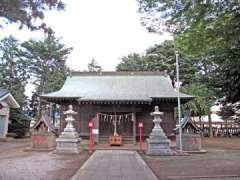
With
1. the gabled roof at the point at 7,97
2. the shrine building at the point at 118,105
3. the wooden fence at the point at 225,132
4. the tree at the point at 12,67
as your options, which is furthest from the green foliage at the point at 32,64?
the wooden fence at the point at 225,132

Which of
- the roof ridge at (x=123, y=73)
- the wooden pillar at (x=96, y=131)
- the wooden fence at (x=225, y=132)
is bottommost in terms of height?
the wooden fence at (x=225, y=132)

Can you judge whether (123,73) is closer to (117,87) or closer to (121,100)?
(117,87)

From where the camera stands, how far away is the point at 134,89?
79.6 feet

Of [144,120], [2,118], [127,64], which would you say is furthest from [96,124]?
[127,64]

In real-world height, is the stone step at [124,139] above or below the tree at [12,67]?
below

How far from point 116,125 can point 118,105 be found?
5.21ft

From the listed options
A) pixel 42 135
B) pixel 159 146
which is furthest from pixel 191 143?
pixel 42 135

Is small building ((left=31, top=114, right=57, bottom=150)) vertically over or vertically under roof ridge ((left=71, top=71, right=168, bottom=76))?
under

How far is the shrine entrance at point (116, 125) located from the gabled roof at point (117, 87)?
1.38 m

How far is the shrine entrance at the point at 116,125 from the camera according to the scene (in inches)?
844

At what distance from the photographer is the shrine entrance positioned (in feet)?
70.3

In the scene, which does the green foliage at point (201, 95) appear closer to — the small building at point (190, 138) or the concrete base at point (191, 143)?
the small building at point (190, 138)

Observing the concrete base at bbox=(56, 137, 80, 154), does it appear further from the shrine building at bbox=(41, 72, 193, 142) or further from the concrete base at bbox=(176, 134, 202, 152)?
the shrine building at bbox=(41, 72, 193, 142)

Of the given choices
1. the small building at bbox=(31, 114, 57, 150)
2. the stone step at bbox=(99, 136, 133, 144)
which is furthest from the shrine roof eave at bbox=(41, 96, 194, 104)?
the small building at bbox=(31, 114, 57, 150)
